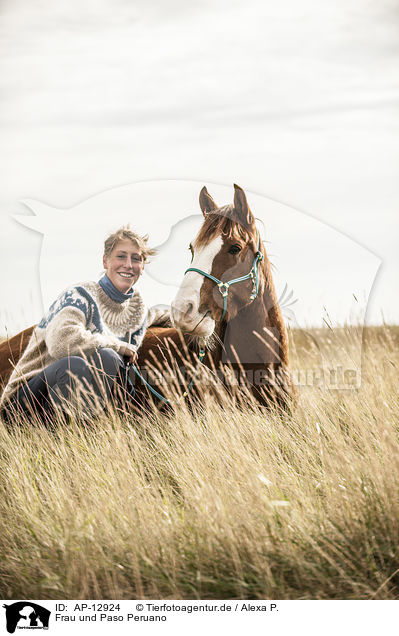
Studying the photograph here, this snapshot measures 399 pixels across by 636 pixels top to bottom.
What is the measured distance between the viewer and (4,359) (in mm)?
4191

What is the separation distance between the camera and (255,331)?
3.33 metres

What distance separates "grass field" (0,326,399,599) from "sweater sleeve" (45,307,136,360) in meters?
0.64

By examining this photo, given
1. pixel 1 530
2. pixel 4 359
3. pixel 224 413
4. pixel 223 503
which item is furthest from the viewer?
pixel 4 359

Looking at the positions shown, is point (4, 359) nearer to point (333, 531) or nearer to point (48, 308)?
point (48, 308)

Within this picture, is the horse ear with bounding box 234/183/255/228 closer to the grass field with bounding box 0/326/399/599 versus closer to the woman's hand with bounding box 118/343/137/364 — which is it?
the woman's hand with bounding box 118/343/137/364

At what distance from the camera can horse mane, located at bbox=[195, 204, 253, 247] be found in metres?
3.15

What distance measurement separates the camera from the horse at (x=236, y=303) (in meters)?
3.09

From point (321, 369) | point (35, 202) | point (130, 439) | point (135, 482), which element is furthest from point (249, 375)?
point (35, 202)

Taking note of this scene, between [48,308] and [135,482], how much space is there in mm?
1419

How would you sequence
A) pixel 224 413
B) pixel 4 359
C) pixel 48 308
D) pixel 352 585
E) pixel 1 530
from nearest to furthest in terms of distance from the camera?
pixel 352 585 < pixel 1 530 < pixel 224 413 < pixel 48 308 < pixel 4 359

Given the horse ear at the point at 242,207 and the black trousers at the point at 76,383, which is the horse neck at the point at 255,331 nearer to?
the horse ear at the point at 242,207

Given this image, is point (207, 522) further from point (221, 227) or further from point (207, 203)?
point (207, 203)
